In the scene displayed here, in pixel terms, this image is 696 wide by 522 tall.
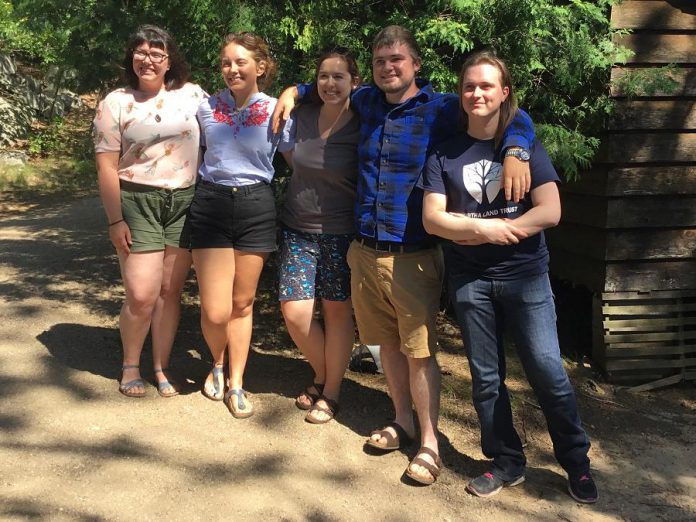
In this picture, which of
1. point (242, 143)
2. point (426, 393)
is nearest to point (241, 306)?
point (242, 143)

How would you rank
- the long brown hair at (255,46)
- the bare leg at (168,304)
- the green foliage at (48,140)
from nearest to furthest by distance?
1. the long brown hair at (255,46)
2. the bare leg at (168,304)
3. the green foliage at (48,140)

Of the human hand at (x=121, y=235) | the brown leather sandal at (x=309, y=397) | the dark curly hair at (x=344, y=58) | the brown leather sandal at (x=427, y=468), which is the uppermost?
the dark curly hair at (x=344, y=58)

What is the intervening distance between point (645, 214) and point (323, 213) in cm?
275

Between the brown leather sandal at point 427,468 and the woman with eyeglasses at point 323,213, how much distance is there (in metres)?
0.65

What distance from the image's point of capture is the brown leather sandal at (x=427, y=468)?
3.41 m

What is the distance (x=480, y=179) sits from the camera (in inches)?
121

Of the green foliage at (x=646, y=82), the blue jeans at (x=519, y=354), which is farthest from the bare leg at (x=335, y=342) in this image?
the green foliage at (x=646, y=82)

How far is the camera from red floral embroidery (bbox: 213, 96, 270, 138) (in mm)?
3586

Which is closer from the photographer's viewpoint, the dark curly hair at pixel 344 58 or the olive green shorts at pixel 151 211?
the dark curly hair at pixel 344 58

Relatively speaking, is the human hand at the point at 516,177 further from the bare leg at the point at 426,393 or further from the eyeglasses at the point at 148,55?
the eyeglasses at the point at 148,55

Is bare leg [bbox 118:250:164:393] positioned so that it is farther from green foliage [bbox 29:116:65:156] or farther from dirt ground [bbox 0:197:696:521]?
green foliage [bbox 29:116:65:156]

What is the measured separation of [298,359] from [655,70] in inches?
121

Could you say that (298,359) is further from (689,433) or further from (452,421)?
(689,433)

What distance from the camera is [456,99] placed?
328cm
